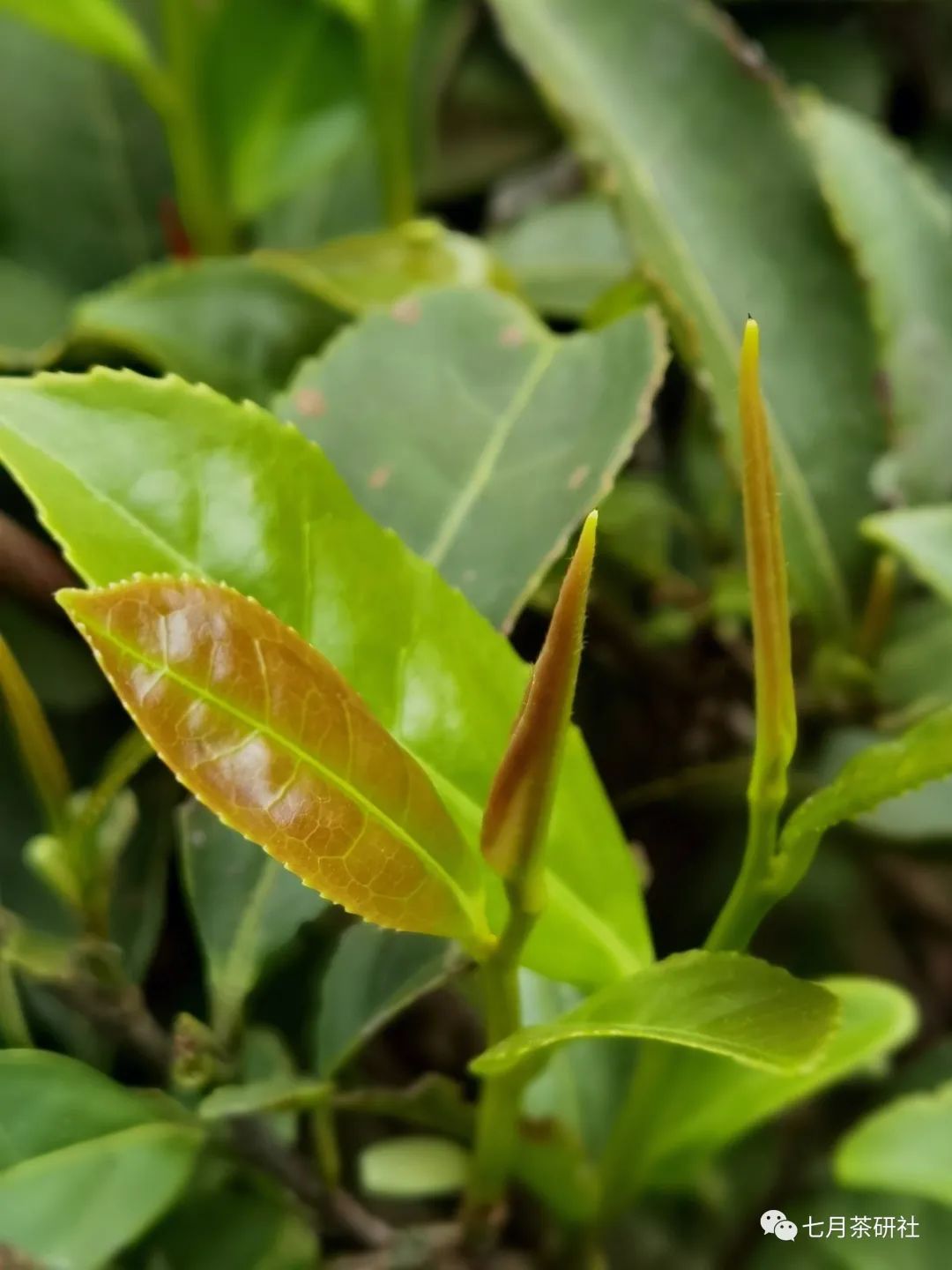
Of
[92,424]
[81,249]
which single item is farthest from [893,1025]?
[81,249]

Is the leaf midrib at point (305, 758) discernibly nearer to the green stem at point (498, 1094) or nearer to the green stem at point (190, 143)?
the green stem at point (498, 1094)

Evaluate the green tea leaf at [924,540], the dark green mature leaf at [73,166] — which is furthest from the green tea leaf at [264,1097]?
the dark green mature leaf at [73,166]

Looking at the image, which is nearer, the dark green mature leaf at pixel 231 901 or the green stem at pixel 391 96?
the dark green mature leaf at pixel 231 901

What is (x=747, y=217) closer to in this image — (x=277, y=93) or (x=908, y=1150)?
(x=277, y=93)

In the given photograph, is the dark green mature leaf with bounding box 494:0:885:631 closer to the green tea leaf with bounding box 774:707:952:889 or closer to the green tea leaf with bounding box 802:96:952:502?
the green tea leaf with bounding box 802:96:952:502

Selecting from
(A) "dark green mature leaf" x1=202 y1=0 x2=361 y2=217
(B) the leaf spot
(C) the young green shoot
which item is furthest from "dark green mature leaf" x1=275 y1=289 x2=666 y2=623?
(A) "dark green mature leaf" x1=202 y1=0 x2=361 y2=217

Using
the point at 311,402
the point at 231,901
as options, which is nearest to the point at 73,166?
the point at 311,402

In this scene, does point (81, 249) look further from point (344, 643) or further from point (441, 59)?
point (344, 643)

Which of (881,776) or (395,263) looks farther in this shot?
(395,263)
